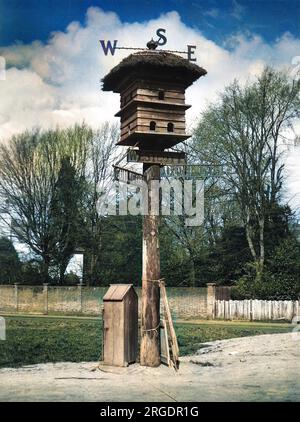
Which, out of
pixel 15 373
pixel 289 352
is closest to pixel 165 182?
pixel 289 352

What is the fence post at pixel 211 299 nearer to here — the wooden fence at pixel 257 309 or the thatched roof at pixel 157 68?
the wooden fence at pixel 257 309

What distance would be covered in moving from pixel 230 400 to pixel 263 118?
21.2 meters

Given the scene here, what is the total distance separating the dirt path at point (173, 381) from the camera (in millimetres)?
8625

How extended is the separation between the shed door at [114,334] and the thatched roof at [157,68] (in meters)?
4.54

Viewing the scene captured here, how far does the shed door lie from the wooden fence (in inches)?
611

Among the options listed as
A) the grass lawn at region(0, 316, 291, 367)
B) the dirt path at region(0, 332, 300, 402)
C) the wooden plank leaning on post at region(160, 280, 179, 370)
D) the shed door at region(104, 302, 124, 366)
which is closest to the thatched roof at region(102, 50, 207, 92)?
the wooden plank leaning on post at region(160, 280, 179, 370)

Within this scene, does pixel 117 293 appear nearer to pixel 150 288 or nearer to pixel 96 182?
pixel 150 288

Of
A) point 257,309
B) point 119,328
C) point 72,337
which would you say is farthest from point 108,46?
point 257,309

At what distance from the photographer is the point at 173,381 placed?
32.6 ft

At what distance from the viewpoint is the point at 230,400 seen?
27.4 ft

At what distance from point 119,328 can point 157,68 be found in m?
5.08

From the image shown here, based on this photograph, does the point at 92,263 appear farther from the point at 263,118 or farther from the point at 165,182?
the point at 263,118

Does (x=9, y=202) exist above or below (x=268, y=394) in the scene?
above
